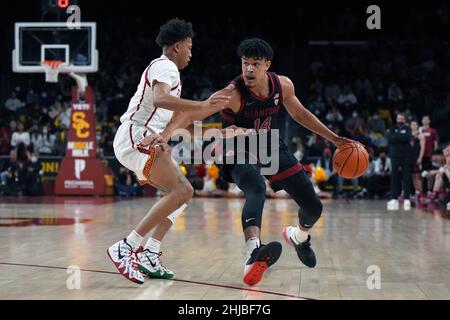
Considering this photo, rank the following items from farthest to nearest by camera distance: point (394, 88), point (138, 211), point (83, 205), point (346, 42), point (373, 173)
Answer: point (346, 42) < point (394, 88) < point (373, 173) < point (83, 205) < point (138, 211)

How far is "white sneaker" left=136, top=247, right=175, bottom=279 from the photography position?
5.36 metres

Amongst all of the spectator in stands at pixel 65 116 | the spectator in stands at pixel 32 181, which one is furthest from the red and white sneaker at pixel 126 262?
the spectator in stands at pixel 65 116

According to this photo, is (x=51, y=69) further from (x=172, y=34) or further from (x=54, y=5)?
(x=172, y=34)

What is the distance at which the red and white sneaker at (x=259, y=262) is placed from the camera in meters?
5.08

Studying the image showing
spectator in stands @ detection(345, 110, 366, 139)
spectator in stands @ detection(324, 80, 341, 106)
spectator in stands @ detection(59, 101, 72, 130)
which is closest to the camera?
spectator in stands @ detection(345, 110, 366, 139)

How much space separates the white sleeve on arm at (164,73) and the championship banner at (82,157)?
1239 centimetres

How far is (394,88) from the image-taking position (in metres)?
22.6

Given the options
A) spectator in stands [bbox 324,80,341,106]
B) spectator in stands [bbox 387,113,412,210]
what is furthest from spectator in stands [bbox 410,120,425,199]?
spectator in stands [bbox 324,80,341,106]

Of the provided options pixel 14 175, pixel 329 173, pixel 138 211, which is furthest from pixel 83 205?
pixel 329 173

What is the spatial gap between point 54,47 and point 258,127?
12427 millimetres

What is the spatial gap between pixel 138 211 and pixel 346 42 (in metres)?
14.2

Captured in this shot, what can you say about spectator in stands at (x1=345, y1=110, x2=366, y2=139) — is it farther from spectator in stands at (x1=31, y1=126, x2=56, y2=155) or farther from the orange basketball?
the orange basketball

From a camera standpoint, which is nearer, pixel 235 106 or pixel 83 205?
pixel 235 106
